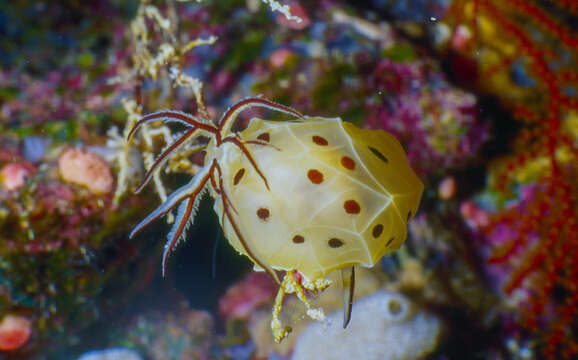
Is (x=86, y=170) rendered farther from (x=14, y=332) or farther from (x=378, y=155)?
(x=378, y=155)

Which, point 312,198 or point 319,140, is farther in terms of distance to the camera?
point 319,140

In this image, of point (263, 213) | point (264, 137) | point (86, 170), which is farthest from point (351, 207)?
point (86, 170)

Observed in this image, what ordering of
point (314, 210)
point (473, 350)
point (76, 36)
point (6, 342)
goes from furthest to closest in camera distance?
point (76, 36), point (473, 350), point (6, 342), point (314, 210)

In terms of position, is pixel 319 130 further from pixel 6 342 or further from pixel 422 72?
pixel 6 342

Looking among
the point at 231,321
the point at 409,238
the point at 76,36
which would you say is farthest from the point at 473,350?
the point at 76,36

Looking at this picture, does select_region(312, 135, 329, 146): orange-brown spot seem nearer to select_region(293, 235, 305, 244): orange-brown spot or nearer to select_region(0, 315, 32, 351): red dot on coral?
select_region(293, 235, 305, 244): orange-brown spot

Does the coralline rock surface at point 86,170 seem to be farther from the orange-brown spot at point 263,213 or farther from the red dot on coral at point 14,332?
the orange-brown spot at point 263,213

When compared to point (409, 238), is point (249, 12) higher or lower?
higher
